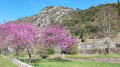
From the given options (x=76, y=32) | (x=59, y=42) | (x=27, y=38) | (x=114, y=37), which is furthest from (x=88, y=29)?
(x=27, y=38)

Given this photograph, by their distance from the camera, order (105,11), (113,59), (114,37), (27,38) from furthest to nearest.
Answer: (114,37)
(105,11)
(113,59)
(27,38)

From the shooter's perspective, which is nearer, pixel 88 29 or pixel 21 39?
pixel 21 39

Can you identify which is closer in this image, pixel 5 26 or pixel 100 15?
pixel 5 26

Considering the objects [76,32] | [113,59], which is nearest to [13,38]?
[113,59]

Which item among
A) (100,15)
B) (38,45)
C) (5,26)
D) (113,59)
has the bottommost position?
(113,59)

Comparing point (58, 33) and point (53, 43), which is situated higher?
point (58, 33)

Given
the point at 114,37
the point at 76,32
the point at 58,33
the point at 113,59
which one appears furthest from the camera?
the point at 76,32

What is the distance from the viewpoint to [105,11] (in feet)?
119

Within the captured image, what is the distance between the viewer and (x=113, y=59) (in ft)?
76.0

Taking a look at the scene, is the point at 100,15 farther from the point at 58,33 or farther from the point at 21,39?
the point at 21,39

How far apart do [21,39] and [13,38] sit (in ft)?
4.41

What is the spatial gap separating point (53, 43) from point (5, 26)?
8.55m

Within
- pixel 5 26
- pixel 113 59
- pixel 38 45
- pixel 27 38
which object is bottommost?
pixel 113 59

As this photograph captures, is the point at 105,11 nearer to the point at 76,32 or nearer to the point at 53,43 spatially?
the point at 53,43
